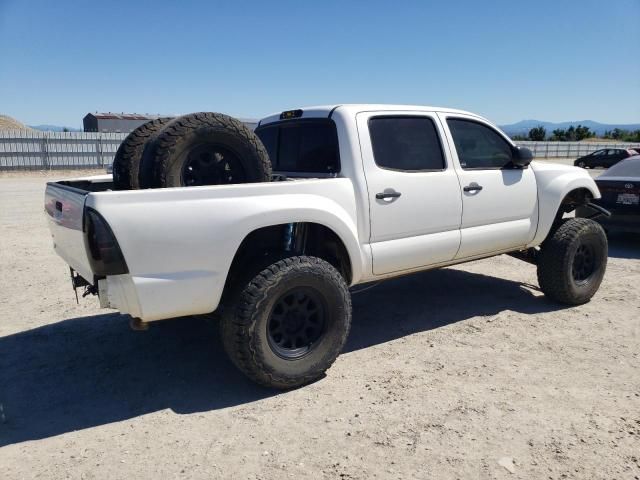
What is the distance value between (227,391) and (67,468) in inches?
43.8

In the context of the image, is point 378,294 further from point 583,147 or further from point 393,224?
point 583,147

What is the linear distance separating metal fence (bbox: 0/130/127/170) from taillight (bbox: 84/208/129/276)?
1004 inches

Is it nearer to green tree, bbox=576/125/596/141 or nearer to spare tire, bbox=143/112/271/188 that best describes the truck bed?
spare tire, bbox=143/112/271/188

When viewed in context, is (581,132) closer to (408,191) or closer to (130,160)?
(408,191)

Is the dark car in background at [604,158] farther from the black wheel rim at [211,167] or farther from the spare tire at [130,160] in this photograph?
the spare tire at [130,160]

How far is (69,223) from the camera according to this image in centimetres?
330

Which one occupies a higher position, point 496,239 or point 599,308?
point 496,239

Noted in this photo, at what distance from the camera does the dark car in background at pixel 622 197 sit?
8070mm

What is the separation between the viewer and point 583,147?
44.4 metres

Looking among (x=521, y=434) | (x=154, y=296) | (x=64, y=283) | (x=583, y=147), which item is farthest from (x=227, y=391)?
(x=583, y=147)

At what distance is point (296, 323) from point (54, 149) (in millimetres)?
26735

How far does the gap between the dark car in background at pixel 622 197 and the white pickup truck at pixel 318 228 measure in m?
3.22

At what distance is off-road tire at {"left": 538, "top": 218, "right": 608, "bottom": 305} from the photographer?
5.20 m

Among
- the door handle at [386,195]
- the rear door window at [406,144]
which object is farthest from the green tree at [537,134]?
the door handle at [386,195]
